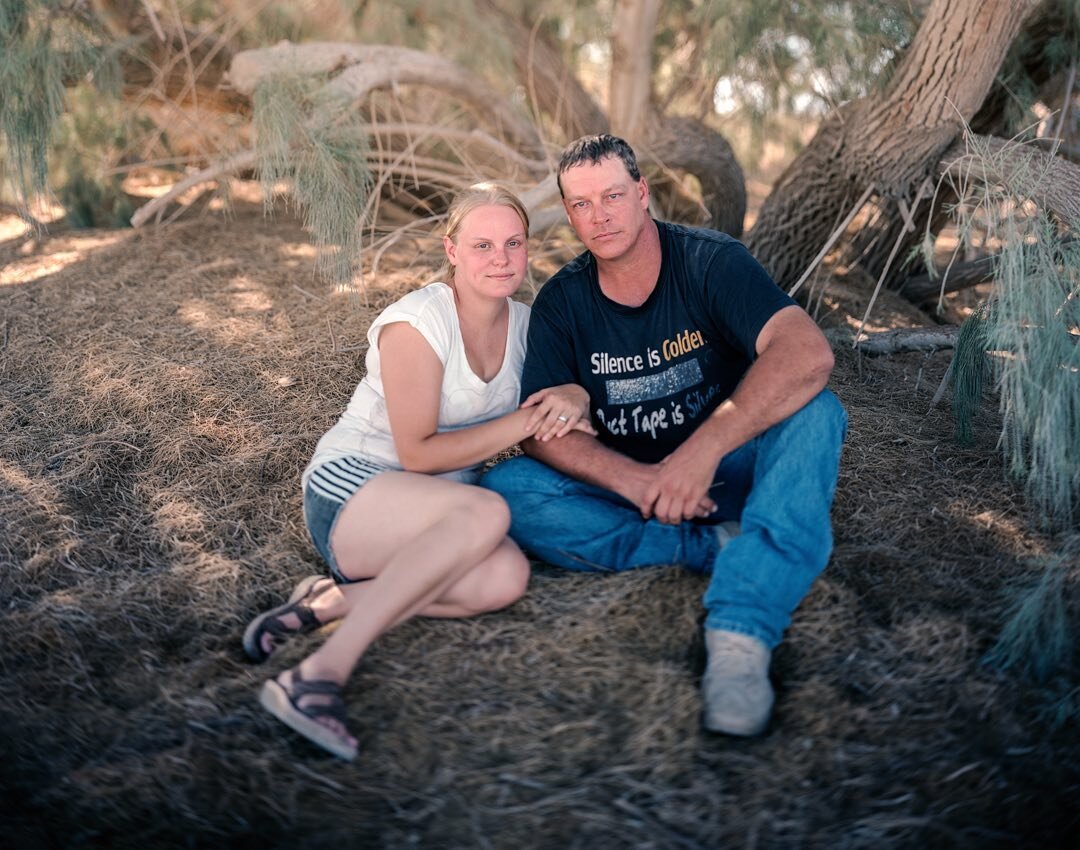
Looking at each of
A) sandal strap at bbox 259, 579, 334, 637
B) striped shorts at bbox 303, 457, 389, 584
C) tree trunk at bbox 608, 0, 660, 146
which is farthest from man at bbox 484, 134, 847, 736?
tree trunk at bbox 608, 0, 660, 146

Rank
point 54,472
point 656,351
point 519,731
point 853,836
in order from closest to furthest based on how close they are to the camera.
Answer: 1. point 853,836
2. point 519,731
3. point 656,351
4. point 54,472

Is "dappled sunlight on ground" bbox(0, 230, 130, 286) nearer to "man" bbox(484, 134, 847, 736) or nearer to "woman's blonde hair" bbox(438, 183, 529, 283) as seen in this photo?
"woman's blonde hair" bbox(438, 183, 529, 283)

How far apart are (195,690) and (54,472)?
1.34 metres

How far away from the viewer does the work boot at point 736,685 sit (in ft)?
6.55

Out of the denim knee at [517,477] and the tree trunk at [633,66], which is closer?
the denim knee at [517,477]

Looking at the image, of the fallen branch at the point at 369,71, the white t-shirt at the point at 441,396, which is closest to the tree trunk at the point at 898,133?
A: the fallen branch at the point at 369,71

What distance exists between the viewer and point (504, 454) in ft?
11.0

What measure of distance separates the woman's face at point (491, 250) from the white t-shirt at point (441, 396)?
0.32 ft

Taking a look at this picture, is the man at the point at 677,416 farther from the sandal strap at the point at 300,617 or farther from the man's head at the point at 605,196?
the sandal strap at the point at 300,617

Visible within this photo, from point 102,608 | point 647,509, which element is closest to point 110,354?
point 102,608

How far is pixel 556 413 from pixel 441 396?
30 centimetres

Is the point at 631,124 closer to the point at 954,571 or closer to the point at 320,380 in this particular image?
the point at 320,380

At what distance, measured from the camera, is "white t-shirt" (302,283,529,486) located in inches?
97.7

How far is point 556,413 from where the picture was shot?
8.34 feet
